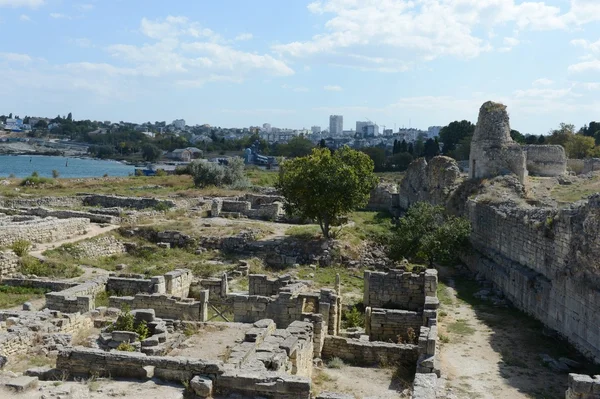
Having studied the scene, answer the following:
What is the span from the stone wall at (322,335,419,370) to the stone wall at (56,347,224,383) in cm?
458

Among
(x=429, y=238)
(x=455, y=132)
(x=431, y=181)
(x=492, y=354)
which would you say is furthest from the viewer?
(x=455, y=132)

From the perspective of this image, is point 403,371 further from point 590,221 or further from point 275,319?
point 590,221

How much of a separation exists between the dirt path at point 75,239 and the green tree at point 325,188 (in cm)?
859

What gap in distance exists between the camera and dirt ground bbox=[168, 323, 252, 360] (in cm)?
1072

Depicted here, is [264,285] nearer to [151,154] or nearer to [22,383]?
[22,383]

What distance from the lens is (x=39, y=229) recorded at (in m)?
25.7

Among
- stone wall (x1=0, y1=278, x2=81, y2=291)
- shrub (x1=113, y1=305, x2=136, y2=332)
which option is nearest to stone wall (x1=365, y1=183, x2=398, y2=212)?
stone wall (x1=0, y1=278, x2=81, y2=291)

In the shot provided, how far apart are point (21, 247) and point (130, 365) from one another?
593 inches

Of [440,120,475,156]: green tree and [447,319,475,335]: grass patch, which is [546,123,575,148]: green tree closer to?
[440,120,475,156]: green tree

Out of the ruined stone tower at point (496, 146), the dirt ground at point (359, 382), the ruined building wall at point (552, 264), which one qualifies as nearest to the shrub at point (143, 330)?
the dirt ground at point (359, 382)

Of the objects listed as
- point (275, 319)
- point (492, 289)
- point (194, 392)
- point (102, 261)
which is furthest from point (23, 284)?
point (492, 289)

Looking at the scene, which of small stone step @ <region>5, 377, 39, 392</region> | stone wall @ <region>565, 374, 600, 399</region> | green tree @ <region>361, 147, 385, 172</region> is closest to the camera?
small stone step @ <region>5, 377, 39, 392</region>

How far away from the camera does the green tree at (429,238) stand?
2275 centimetres

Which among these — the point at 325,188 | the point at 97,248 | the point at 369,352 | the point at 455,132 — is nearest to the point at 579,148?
the point at 325,188
